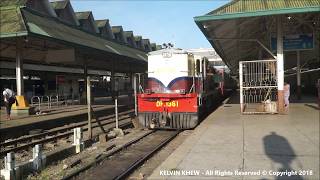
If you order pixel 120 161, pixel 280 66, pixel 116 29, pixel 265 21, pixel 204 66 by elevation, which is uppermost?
pixel 116 29

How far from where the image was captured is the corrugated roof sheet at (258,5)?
1638cm

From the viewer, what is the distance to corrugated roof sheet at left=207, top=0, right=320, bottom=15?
16.4 meters

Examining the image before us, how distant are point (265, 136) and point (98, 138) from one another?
6624mm

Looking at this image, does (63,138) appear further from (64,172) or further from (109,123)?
(64,172)

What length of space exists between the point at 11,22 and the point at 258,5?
1228cm

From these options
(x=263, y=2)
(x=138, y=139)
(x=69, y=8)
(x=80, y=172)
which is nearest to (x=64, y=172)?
(x=80, y=172)

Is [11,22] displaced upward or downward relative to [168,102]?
upward

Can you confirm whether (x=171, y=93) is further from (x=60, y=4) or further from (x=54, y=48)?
(x=60, y=4)

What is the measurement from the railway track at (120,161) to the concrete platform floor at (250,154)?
0.99 meters

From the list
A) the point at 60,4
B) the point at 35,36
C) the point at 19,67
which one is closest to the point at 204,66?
the point at 35,36

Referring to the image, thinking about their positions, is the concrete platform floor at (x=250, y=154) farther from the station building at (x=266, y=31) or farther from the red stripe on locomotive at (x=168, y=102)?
the station building at (x=266, y=31)

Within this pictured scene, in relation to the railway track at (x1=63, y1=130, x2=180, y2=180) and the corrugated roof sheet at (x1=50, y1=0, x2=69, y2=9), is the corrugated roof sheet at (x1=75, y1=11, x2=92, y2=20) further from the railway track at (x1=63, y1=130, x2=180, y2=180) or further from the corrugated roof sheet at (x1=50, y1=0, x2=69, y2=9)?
the railway track at (x1=63, y1=130, x2=180, y2=180)

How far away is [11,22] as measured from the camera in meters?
22.2

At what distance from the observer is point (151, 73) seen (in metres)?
17.1
